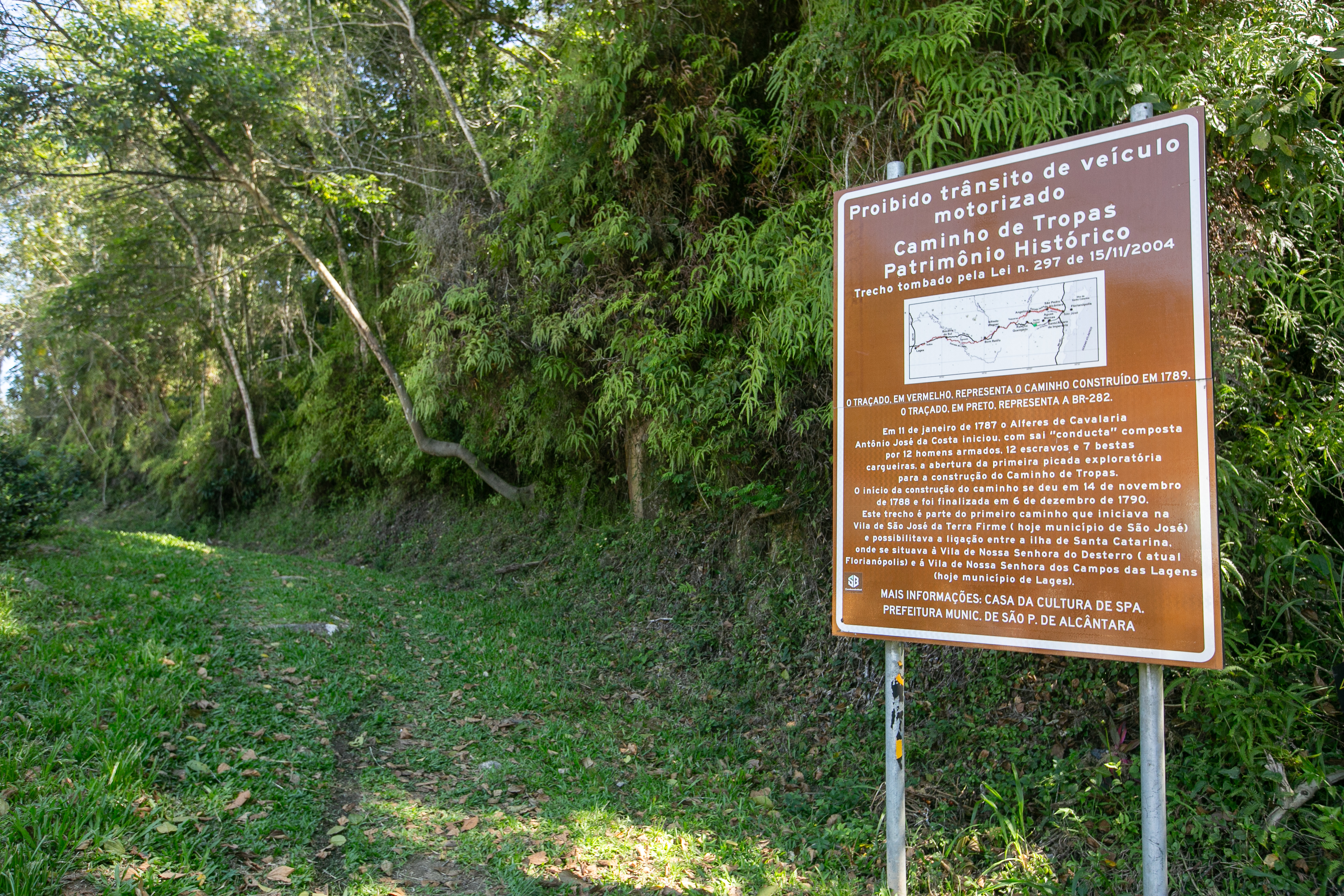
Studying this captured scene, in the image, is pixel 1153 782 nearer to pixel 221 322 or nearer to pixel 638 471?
pixel 638 471

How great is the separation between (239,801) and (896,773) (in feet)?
10.8

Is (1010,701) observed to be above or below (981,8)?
below

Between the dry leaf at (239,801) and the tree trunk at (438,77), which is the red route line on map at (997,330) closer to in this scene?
the dry leaf at (239,801)

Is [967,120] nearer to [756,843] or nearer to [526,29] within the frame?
[756,843]

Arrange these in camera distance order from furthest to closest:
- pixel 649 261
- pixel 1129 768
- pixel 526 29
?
pixel 526 29 < pixel 649 261 < pixel 1129 768

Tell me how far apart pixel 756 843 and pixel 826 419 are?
11.1ft

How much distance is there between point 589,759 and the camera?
5.39 metres

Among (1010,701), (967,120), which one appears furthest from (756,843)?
(967,120)

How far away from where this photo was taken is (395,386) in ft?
47.2

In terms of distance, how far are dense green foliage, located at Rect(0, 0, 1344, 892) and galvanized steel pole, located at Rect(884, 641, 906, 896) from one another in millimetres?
1477

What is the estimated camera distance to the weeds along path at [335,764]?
351 centimetres

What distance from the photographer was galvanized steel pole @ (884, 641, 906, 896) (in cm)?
346

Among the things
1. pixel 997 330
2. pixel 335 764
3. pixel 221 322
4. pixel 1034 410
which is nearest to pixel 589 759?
pixel 335 764

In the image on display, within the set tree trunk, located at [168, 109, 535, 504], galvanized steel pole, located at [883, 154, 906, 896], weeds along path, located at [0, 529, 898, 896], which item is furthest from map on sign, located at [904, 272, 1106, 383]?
tree trunk, located at [168, 109, 535, 504]
